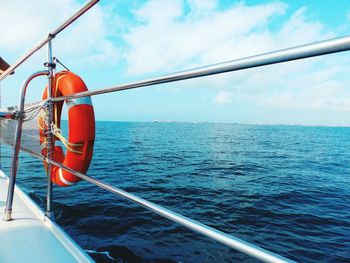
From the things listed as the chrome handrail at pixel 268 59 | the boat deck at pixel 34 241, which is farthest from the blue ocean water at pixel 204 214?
the chrome handrail at pixel 268 59

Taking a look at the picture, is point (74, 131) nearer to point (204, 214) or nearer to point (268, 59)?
point (268, 59)

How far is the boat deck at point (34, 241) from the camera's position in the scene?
110 centimetres

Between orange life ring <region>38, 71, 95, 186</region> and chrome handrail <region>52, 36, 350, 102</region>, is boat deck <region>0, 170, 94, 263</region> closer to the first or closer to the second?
orange life ring <region>38, 71, 95, 186</region>

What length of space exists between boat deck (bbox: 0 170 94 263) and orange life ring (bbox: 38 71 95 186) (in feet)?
0.94

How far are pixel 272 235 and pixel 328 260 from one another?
1.00 m

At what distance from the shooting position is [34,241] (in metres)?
1.23

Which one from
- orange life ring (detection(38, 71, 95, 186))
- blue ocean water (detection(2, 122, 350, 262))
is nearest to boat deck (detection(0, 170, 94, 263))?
orange life ring (detection(38, 71, 95, 186))

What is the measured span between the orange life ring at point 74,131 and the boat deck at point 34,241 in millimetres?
287

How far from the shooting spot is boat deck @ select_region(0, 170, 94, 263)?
3.60 ft

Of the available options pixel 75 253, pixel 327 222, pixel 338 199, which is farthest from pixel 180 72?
pixel 338 199

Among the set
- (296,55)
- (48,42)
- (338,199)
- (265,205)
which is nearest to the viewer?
(296,55)

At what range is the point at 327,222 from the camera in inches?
225

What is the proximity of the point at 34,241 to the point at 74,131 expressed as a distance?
748 millimetres

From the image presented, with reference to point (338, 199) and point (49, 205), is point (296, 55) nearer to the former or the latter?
point (49, 205)
